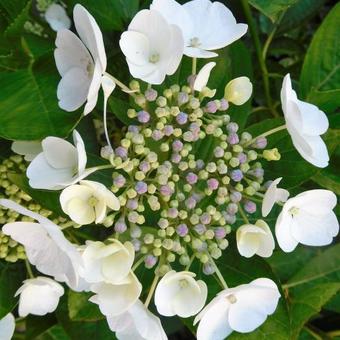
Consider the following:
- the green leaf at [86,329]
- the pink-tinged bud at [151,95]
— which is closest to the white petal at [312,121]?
the pink-tinged bud at [151,95]

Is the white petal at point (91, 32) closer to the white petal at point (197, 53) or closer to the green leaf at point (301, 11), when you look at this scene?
the white petal at point (197, 53)

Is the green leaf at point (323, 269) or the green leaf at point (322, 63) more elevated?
the green leaf at point (322, 63)

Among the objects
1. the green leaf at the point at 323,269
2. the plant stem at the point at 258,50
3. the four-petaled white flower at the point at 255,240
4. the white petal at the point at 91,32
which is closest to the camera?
the white petal at the point at 91,32

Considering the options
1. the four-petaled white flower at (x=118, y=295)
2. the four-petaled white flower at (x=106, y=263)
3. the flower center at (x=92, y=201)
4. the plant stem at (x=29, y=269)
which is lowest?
the plant stem at (x=29, y=269)

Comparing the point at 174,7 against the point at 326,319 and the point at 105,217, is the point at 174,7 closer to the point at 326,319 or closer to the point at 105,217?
the point at 105,217

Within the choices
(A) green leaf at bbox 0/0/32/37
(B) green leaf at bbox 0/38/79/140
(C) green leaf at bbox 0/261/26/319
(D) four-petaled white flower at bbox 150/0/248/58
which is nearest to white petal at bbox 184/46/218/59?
(D) four-petaled white flower at bbox 150/0/248/58

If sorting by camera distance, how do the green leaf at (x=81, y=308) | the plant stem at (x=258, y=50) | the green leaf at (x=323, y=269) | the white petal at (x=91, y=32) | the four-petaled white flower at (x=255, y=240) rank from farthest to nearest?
the green leaf at (x=323, y=269) < the plant stem at (x=258, y=50) < the green leaf at (x=81, y=308) < the four-petaled white flower at (x=255, y=240) < the white petal at (x=91, y=32)
